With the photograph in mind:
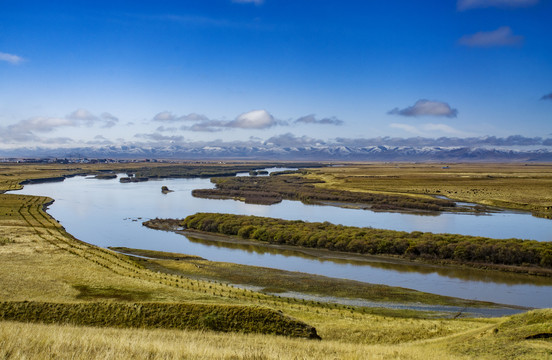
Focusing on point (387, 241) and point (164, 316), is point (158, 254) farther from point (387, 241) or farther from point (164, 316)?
point (164, 316)

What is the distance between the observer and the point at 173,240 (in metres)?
45.3

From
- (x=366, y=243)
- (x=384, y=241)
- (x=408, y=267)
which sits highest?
(x=384, y=241)

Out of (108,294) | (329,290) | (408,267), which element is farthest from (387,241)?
(108,294)

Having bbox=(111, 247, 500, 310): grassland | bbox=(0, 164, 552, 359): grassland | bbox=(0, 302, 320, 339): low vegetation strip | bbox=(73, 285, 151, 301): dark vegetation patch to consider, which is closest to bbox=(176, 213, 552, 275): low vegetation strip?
bbox=(111, 247, 500, 310): grassland

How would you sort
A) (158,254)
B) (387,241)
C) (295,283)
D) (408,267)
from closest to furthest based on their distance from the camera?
1. (295,283)
2. (408,267)
3. (158,254)
4. (387,241)

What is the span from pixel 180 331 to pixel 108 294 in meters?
10.1

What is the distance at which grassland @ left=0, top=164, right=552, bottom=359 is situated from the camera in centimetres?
882

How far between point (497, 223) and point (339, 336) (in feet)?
142

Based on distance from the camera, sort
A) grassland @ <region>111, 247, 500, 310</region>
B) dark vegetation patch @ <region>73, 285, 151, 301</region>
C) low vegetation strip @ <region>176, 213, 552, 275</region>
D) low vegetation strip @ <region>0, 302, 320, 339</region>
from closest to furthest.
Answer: low vegetation strip @ <region>0, 302, 320, 339</region> → dark vegetation patch @ <region>73, 285, 151, 301</region> → grassland @ <region>111, 247, 500, 310</region> → low vegetation strip @ <region>176, 213, 552, 275</region>

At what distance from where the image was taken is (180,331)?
1436cm

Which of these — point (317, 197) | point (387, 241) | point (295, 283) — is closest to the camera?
point (295, 283)

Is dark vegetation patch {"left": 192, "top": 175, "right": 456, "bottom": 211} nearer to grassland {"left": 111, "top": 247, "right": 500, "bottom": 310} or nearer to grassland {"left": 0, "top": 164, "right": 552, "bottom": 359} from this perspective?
grassland {"left": 111, "top": 247, "right": 500, "bottom": 310}

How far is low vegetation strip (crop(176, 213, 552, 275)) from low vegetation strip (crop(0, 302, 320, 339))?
2421cm

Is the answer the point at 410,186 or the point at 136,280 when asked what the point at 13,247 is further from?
the point at 410,186
